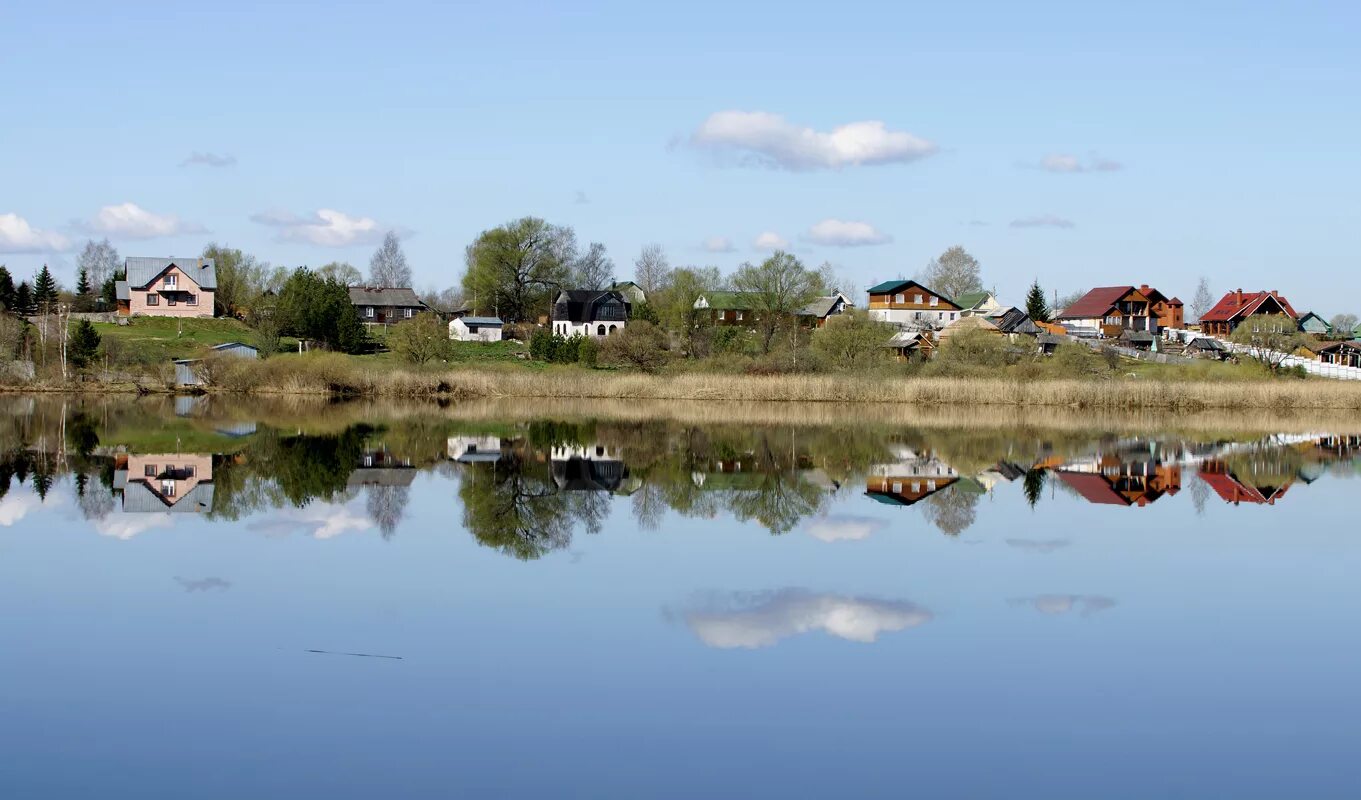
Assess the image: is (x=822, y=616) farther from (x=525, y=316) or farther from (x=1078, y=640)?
(x=525, y=316)

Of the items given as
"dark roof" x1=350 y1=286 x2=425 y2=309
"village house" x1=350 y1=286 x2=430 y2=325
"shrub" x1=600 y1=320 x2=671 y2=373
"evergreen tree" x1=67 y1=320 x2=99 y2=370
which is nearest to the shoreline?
"evergreen tree" x1=67 y1=320 x2=99 y2=370

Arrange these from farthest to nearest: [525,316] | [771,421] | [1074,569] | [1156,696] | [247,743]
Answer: [525,316] → [771,421] → [1074,569] → [1156,696] → [247,743]

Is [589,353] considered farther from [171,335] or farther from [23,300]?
[23,300]

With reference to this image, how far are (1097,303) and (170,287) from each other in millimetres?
55382

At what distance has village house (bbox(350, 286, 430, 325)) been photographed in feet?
254

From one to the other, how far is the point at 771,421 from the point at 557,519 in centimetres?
1974

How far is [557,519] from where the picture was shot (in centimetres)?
1773

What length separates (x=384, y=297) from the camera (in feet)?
258

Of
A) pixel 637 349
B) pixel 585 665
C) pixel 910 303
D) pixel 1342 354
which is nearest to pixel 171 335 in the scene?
pixel 637 349

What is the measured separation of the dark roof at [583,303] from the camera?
7412 cm

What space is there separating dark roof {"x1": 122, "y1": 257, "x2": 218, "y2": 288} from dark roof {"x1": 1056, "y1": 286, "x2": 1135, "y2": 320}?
52.4 metres

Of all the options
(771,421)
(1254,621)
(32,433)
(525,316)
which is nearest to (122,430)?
(32,433)

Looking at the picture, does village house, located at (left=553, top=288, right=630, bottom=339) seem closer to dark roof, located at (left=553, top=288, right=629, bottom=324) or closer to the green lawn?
dark roof, located at (left=553, top=288, right=629, bottom=324)

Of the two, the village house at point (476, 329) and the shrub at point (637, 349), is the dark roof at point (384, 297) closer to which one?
the village house at point (476, 329)
